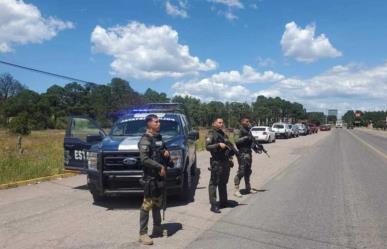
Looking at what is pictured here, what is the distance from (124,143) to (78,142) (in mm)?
3383

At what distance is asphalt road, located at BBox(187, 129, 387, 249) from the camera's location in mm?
7160

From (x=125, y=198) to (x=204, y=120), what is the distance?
4344 inches

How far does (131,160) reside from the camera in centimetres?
966

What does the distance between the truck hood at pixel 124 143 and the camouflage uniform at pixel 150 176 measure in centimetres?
228

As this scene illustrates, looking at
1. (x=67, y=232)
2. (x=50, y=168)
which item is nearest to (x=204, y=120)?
(x=50, y=168)

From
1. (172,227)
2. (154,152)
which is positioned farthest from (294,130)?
(154,152)

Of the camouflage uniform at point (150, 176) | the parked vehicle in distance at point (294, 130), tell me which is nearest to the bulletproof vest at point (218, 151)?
the camouflage uniform at point (150, 176)

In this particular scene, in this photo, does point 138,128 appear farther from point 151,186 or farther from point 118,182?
point 151,186

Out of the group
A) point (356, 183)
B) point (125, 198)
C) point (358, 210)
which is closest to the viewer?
point (358, 210)

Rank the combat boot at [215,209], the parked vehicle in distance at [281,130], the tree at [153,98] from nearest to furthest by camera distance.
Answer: the combat boot at [215,209], the parked vehicle in distance at [281,130], the tree at [153,98]

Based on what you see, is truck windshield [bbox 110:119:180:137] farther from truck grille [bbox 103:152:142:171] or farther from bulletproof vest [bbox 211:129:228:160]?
bulletproof vest [bbox 211:129:228:160]

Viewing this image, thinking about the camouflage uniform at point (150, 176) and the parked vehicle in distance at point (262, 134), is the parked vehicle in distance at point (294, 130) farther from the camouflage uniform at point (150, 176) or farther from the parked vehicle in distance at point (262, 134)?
the camouflage uniform at point (150, 176)

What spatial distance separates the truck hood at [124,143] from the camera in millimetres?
9727

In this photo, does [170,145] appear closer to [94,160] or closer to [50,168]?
[94,160]
